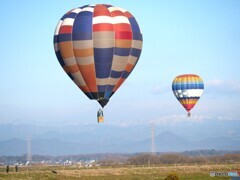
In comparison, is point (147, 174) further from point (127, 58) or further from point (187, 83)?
point (127, 58)

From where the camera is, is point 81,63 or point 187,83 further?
point 187,83

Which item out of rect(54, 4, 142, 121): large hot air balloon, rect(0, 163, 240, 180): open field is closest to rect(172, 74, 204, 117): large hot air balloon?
rect(0, 163, 240, 180): open field

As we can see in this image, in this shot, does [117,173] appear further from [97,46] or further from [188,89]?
[97,46]

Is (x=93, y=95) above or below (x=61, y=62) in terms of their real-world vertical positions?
below

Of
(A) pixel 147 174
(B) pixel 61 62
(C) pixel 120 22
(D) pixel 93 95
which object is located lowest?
(A) pixel 147 174

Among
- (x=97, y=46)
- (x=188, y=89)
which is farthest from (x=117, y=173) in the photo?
(x=97, y=46)

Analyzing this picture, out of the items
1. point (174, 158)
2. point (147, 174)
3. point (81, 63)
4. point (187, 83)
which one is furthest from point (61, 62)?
point (174, 158)

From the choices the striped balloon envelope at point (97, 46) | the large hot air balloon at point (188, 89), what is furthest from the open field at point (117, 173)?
the striped balloon envelope at point (97, 46)
